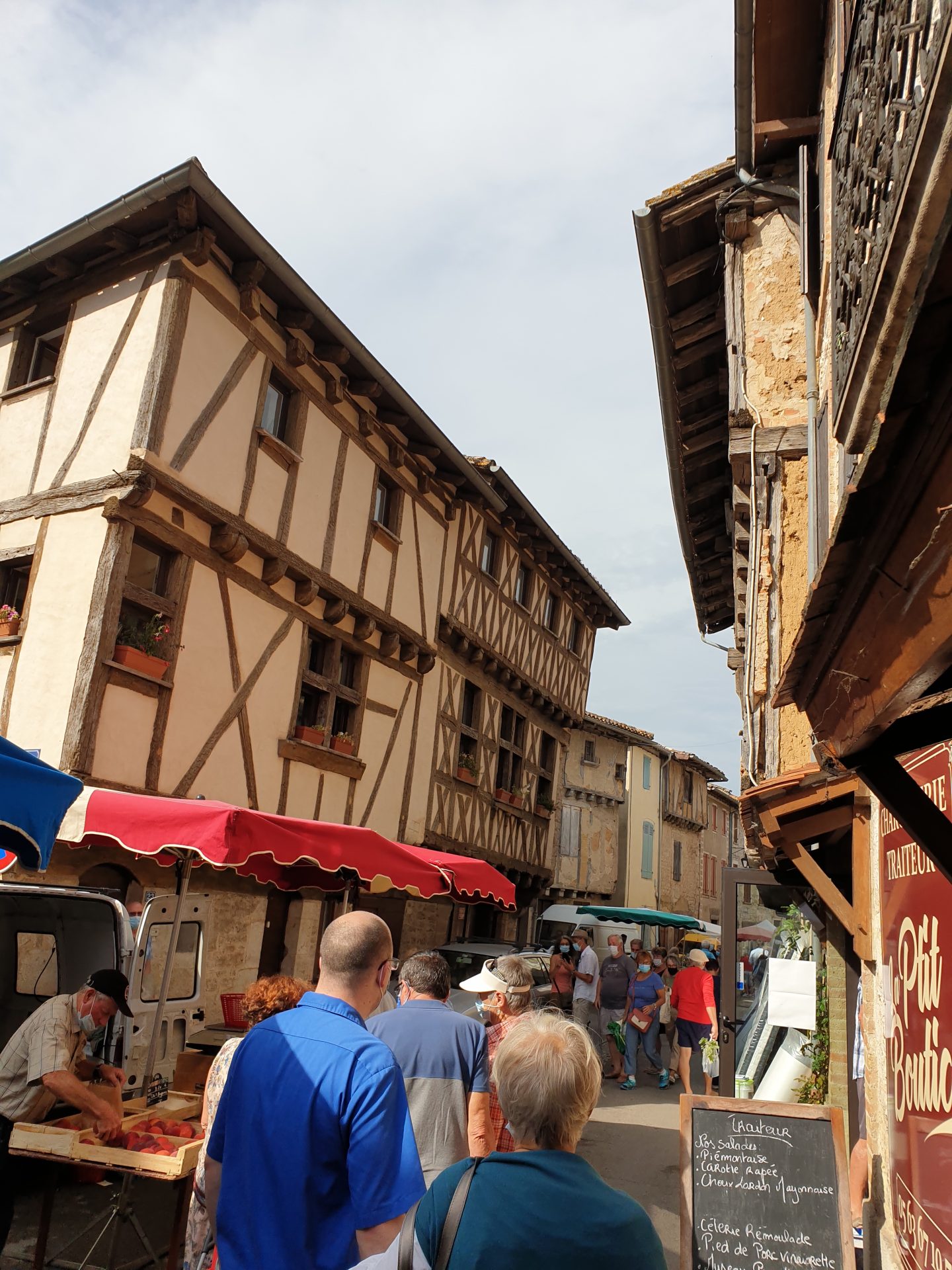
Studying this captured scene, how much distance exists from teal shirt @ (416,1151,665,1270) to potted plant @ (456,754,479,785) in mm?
13502

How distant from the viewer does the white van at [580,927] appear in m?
21.8

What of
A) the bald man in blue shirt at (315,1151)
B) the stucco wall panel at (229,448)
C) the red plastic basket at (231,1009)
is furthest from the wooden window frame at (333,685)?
the bald man in blue shirt at (315,1151)

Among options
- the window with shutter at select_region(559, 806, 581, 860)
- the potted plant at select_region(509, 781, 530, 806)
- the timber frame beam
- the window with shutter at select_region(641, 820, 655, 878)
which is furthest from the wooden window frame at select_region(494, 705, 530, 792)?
the window with shutter at select_region(641, 820, 655, 878)

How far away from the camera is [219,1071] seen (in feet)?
11.9

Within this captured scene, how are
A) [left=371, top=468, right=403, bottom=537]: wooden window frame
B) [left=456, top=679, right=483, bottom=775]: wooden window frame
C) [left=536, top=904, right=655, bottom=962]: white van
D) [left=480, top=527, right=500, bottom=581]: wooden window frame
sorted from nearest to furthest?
[left=371, top=468, right=403, bottom=537]: wooden window frame, [left=456, top=679, right=483, bottom=775]: wooden window frame, [left=480, top=527, right=500, bottom=581]: wooden window frame, [left=536, top=904, right=655, bottom=962]: white van

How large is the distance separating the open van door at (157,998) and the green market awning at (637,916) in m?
14.5

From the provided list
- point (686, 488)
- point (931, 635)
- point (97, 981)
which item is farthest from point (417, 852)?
point (931, 635)

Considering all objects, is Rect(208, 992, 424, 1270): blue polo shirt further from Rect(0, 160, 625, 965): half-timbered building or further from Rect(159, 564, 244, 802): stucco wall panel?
Rect(159, 564, 244, 802): stucco wall panel

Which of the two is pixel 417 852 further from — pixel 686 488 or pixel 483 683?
pixel 483 683

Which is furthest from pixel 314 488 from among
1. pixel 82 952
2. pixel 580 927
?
pixel 580 927

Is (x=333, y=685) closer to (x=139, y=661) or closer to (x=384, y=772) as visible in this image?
(x=384, y=772)

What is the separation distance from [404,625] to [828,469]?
9.13 m

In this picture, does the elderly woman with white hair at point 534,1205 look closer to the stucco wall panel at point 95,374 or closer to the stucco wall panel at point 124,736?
the stucco wall panel at point 124,736

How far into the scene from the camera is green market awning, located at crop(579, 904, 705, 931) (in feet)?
70.3
